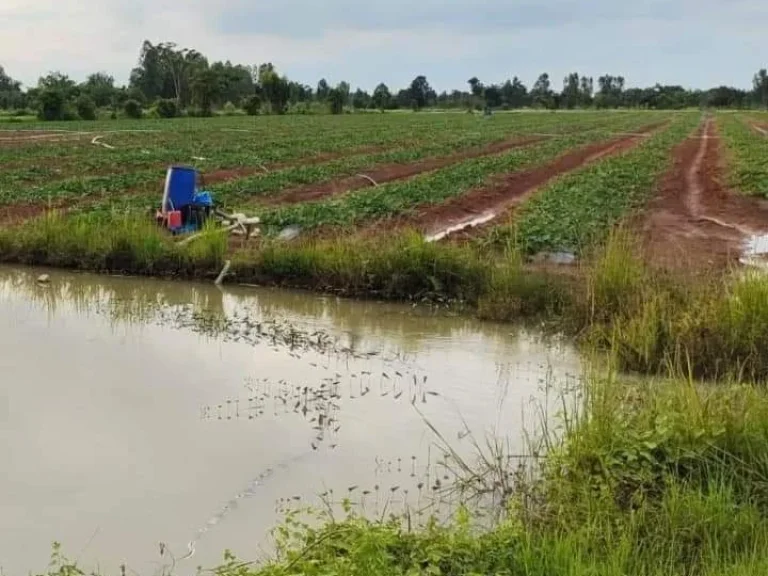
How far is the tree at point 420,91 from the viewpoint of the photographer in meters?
100

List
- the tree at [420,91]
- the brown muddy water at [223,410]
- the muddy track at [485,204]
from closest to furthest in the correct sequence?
1. the brown muddy water at [223,410]
2. the muddy track at [485,204]
3. the tree at [420,91]

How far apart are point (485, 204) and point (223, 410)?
1117cm

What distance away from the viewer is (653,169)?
74.2 feet

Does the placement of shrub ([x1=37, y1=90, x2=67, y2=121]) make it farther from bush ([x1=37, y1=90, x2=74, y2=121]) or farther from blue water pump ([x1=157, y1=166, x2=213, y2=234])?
blue water pump ([x1=157, y1=166, x2=213, y2=234])

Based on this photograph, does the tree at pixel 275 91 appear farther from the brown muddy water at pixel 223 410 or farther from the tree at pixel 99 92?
the brown muddy water at pixel 223 410

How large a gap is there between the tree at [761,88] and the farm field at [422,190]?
240 feet

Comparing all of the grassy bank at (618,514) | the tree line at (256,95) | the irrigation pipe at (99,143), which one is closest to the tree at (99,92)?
the tree line at (256,95)

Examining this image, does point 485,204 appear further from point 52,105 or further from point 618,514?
point 52,105

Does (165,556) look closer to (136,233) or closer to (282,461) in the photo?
(282,461)

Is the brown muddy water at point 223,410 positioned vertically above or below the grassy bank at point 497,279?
below

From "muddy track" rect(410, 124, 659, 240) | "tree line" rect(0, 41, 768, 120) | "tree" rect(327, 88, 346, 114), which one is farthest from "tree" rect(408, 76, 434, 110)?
"muddy track" rect(410, 124, 659, 240)

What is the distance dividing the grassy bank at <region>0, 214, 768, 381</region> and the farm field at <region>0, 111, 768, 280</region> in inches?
5.8

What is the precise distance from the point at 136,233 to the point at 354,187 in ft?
27.0

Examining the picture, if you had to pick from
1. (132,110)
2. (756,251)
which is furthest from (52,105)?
(756,251)
